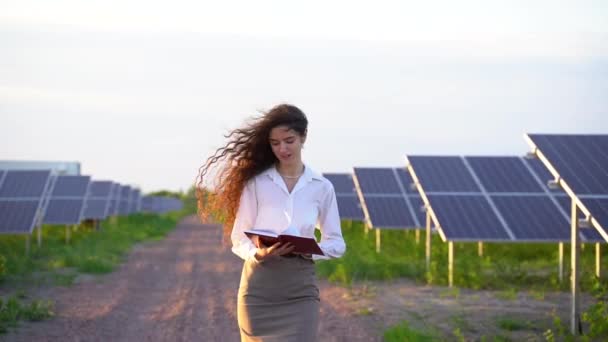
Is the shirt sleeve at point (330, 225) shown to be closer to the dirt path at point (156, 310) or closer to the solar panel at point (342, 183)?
the dirt path at point (156, 310)

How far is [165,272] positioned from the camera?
16016 millimetres

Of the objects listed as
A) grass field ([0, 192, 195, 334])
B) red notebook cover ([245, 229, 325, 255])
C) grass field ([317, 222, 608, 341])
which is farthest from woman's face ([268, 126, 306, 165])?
grass field ([0, 192, 195, 334])

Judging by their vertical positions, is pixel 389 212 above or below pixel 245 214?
above

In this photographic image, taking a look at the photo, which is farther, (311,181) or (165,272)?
(165,272)

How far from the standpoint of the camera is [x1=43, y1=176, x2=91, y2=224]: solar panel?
67.6 feet

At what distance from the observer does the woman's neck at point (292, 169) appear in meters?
4.42

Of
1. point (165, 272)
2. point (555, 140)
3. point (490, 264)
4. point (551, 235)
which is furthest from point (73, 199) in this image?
point (555, 140)

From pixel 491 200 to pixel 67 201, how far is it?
11970 millimetres

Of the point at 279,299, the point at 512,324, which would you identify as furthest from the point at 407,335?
the point at 279,299

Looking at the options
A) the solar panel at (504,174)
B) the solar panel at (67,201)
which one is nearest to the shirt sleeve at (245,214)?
the solar panel at (504,174)

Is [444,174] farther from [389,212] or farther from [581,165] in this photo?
[581,165]

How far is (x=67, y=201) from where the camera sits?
22125 mm

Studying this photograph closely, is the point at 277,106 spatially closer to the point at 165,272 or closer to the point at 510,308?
the point at 510,308

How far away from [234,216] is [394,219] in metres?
13.4
